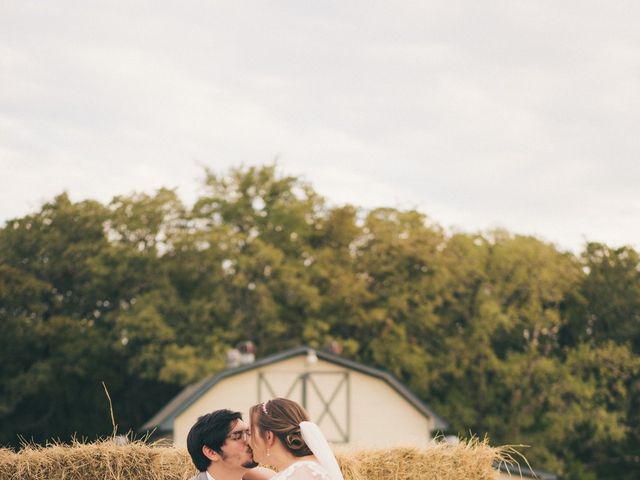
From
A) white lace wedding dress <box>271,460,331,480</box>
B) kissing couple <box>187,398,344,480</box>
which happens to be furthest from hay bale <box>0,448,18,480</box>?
white lace wedding dress <box>271,460,331,480</box>

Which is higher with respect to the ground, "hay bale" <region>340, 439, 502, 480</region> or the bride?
the bride

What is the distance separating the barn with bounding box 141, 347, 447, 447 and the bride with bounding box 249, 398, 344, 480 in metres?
29.7

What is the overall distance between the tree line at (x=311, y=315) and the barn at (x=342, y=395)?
7712mm

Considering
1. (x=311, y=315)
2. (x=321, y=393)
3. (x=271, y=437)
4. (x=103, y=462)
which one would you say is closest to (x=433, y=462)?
(x=103, y=462)

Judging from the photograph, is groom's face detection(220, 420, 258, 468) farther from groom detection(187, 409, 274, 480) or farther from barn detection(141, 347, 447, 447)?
barn detection(141, 347, 447, 447)

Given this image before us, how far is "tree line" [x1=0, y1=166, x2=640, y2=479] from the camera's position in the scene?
44812 mm

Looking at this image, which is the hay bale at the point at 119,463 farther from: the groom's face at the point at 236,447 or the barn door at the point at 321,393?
the barn door at the point at 321,393

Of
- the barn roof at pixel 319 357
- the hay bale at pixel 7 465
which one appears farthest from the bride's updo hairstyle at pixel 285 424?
the barn roof at pixel 319 357

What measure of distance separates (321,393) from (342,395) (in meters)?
0.77

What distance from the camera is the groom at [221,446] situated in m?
6.66

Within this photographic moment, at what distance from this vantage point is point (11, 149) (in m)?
45.4

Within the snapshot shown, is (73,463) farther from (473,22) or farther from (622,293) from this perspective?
(622,293)

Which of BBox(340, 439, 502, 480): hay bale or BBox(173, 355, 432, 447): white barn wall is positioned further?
BBox(173, 355, 432, 447): white barn wall

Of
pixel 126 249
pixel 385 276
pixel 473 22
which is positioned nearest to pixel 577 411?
pixel 385 276
